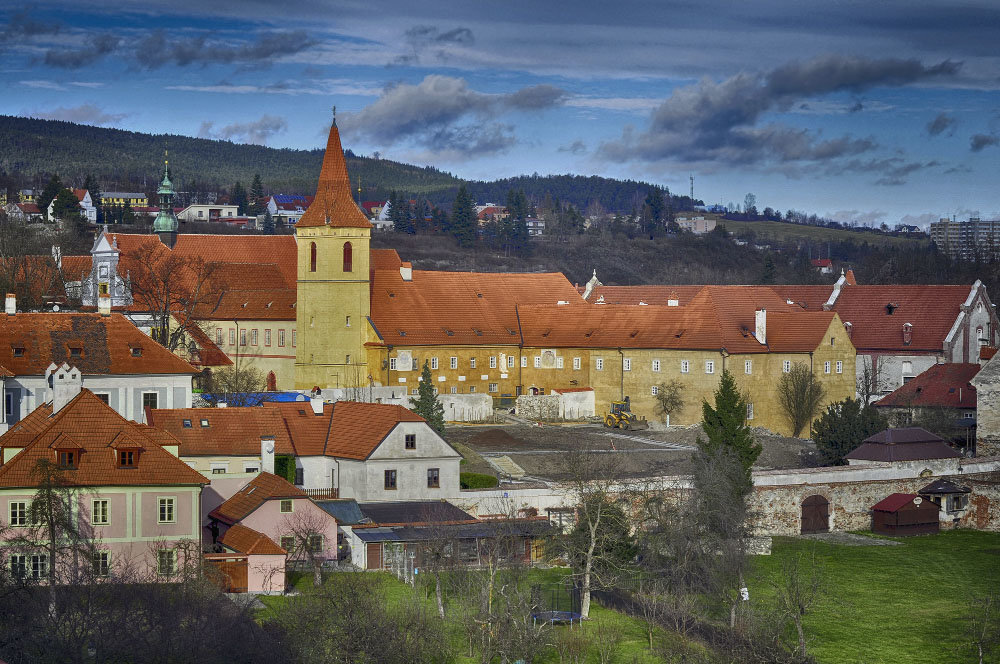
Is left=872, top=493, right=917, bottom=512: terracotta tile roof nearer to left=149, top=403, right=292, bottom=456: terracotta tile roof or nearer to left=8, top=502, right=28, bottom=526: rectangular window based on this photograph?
left=149, top=403, right=292, bottom=456: terracotta tile roof

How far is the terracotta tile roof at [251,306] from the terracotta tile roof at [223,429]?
2618 cm

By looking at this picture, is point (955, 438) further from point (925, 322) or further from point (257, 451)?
point (257, 451)

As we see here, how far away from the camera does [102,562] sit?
1793 inches

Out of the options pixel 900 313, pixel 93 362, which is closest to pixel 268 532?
pixel 93 362

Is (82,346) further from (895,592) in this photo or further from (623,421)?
(895,592)

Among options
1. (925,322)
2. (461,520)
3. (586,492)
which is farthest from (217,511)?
(925,322)

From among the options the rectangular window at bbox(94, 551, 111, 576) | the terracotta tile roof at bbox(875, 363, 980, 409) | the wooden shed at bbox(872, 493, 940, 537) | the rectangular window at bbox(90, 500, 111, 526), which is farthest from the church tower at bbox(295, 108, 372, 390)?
the rectangular window at bbox(94, 551, 111, 576)

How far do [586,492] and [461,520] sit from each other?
4472 millimetres

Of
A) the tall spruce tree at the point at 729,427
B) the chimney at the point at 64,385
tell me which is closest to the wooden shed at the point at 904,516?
the tall spruce tree at the point at 729,427

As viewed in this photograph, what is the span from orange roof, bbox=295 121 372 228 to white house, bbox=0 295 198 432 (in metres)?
19.6

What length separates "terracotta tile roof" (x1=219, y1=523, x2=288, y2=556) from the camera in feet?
152

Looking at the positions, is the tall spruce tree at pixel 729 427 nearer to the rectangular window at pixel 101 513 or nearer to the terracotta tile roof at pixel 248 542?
the terracotta tile roof at pixel 248 542

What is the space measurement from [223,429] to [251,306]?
1162 inches

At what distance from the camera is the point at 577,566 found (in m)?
47.7
